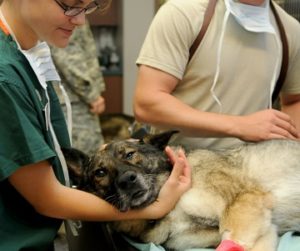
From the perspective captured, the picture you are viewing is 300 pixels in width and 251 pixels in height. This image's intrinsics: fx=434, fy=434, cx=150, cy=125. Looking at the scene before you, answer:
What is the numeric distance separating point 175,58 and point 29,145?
2.21ft

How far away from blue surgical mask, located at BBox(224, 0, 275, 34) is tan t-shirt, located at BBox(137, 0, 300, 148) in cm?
2

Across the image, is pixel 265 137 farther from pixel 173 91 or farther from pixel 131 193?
pixel 131 193

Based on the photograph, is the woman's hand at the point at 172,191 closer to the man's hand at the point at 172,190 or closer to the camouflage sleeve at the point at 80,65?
the man's hand at the point at 172,190

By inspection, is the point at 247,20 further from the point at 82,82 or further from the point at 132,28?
the point at 132,28

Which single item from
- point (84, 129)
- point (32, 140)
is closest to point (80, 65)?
point (84, 129)

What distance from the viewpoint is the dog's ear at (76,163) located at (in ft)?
4.45

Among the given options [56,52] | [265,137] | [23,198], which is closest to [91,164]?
[23,198]

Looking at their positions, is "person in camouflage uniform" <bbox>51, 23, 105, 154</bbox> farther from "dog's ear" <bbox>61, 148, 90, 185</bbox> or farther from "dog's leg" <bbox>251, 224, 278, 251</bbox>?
"dog's leg" <bbox>251, 224, 278, 251</bbox>

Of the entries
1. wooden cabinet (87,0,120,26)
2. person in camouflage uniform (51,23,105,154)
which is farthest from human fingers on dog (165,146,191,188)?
wooden cabinet (87,0,120,26)

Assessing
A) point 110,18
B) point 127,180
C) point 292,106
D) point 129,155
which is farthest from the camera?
point 110,18

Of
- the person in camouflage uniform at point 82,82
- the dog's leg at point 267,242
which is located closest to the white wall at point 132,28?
the person in camouflage uniform at point 82,82

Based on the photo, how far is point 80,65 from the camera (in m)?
2.97

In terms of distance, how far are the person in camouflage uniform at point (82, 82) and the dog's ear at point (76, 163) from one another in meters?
1.36

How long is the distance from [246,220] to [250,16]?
75 cm
